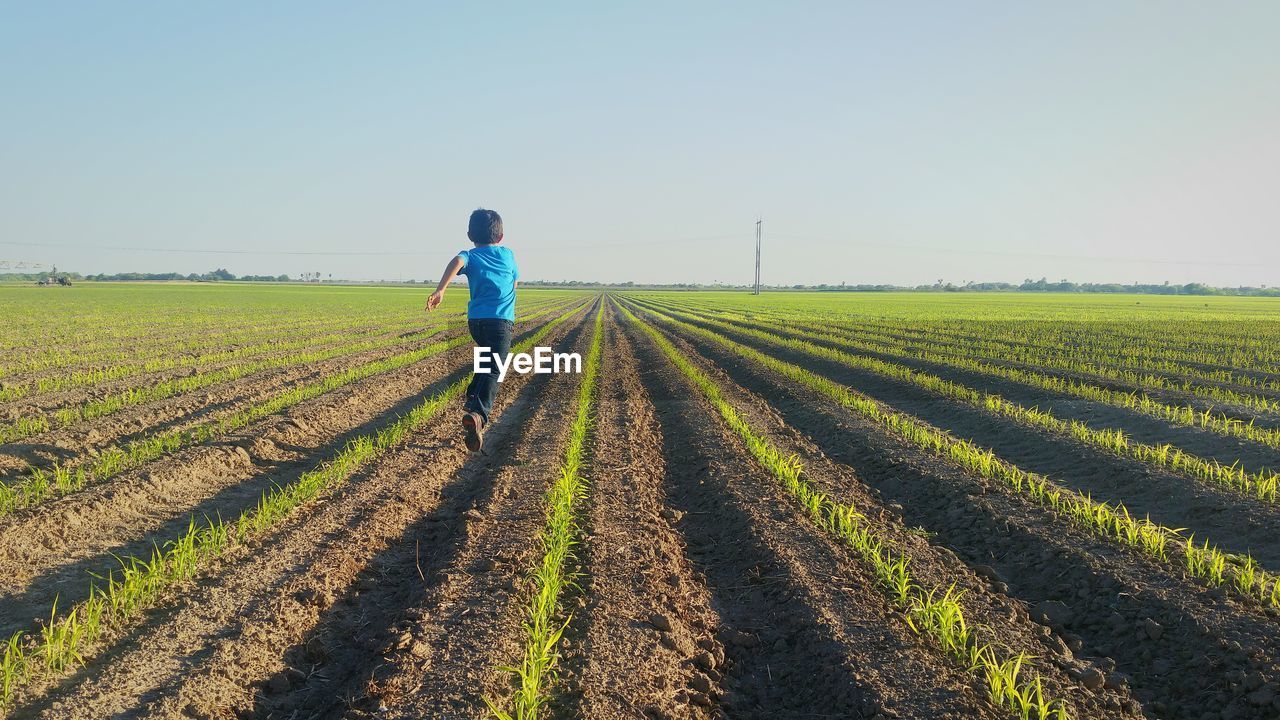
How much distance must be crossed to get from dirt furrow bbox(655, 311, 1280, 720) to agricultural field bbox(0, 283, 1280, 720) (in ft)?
0.06

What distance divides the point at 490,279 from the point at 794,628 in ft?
12.4

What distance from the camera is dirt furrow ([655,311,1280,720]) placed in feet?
10.2

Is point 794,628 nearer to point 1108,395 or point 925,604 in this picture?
point 925,604

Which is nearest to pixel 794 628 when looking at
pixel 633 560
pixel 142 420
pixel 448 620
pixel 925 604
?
pixel 925 604

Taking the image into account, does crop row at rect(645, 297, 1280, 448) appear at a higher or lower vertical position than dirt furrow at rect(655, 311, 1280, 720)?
higher

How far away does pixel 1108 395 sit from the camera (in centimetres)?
1110

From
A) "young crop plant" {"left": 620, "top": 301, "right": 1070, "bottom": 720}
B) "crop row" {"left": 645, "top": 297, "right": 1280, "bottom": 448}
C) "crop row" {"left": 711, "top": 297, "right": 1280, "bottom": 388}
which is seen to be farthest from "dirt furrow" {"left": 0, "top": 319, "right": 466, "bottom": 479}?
"crop row" {"left": 711, "top": 297, "right": 1280, "bottom": 388}

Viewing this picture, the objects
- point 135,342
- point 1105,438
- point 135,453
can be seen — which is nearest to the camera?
point 135,453

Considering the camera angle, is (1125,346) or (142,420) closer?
(142,420)

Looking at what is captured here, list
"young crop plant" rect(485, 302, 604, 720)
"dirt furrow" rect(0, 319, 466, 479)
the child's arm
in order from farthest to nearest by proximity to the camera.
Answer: "dirt furrow" rect(0, 319, 466, 479)
the child's arm
"young crop plant" rect(485, 302, 604, 720)

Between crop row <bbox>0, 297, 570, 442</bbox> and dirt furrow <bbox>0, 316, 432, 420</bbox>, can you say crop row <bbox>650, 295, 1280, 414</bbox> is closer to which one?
crop row <bbox>0, 297, 570, 442</bbox>

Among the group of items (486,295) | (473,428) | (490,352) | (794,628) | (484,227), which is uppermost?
(484,227)

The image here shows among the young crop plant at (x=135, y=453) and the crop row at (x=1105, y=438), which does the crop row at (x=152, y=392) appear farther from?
the crop row at (x=1105, y=438)

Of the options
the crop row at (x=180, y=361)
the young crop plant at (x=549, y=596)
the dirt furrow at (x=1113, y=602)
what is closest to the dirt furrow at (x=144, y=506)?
the young crop plant at (x=549, y=596)
